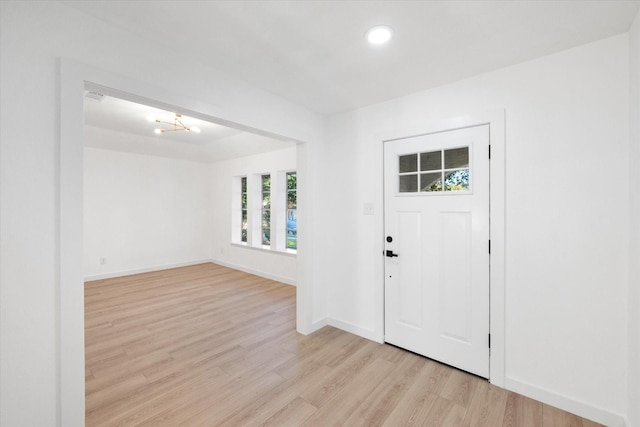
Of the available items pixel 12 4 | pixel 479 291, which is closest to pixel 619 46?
pixel 479 291

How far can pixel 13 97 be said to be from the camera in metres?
1.36

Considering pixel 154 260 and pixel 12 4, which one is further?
pixel 154 260

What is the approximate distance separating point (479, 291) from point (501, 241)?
0.46 m

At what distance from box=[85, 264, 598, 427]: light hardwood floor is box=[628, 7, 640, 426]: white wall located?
429 mm

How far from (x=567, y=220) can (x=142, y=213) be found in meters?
6.86

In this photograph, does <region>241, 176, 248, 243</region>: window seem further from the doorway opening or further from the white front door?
the doorway opening

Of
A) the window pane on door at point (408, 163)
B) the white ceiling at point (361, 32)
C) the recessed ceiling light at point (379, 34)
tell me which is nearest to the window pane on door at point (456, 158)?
the window pane on door at point (408, 163)

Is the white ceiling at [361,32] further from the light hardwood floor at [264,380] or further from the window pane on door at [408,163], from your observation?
the light hardwood floor at [264,380]

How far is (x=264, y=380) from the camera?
7.29ft

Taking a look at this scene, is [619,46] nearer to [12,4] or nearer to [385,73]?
[385,73]

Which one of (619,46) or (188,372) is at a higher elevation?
(619,46)

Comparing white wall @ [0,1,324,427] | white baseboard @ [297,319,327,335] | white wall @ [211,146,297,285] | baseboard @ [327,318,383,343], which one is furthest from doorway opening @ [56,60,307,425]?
white wall @ [211,146,297,285]

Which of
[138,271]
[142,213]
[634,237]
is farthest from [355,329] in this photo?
[142,213]

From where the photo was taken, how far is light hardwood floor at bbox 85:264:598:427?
1.83 metres
